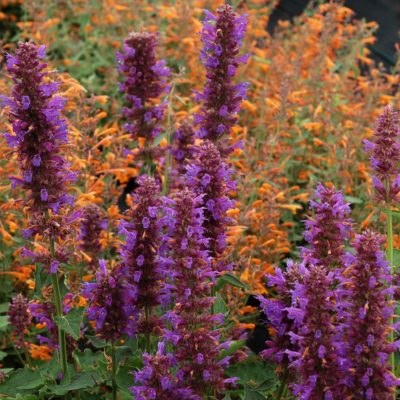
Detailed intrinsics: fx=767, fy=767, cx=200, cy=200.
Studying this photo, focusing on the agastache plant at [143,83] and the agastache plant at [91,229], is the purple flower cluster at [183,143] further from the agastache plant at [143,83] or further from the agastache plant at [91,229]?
the agastache plant at [91,229]

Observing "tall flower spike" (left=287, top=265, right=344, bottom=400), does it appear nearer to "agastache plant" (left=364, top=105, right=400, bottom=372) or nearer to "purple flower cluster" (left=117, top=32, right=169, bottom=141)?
"agastache plant" (left=364, top=105, right=400, bottom=372)

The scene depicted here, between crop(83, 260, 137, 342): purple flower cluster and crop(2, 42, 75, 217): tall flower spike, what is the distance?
0.30 m

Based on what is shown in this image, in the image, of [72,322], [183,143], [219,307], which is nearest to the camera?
[72,322]

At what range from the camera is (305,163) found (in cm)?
539

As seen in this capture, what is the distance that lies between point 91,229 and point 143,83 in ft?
2.39

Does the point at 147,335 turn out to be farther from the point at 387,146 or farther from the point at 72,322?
the point at 387,146

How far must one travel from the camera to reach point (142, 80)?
348cm

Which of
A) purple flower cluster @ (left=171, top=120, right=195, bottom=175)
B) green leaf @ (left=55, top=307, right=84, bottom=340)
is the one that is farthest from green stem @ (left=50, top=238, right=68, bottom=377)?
purple flower cluster @ (left=171, top=120, right=195, bottom=175)

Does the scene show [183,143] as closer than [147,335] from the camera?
No

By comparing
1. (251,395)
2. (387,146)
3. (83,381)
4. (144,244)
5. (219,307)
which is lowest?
(83,381)

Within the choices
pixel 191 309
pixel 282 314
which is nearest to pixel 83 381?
→ pixel 191 309

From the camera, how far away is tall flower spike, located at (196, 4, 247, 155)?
3096 millimetres

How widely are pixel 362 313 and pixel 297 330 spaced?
44 centimetres

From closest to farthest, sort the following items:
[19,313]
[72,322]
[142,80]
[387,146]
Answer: [387,146], [72,322], [19,313], [142,80]
